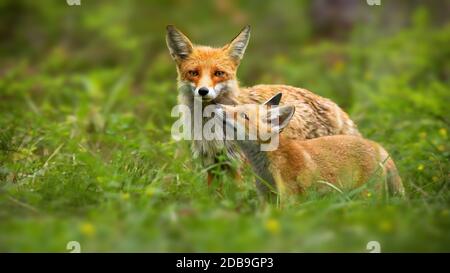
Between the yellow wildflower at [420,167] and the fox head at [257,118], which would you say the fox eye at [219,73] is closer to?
the fox head at [257,118]

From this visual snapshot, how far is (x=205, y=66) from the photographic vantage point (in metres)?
8.68

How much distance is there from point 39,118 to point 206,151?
294cm

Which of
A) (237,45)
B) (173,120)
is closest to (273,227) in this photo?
(237,45)

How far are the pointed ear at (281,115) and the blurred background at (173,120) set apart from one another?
0.85m

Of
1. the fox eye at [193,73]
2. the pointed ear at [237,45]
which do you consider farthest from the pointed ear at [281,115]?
the pointed ear at [237,45]

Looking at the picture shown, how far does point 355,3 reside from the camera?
19.3m

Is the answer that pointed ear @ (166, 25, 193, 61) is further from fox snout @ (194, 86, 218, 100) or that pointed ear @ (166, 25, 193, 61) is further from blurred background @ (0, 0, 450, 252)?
blurred background @ (0, 0, 450, 252)

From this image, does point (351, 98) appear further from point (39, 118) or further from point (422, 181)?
point (39, 118)

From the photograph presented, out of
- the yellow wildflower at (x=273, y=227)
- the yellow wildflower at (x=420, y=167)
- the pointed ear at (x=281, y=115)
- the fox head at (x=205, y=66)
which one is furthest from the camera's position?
the yellow wildflower at (x=420, y=167)

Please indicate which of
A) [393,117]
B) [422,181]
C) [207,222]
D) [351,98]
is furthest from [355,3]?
[207,222]

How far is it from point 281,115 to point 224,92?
1.05m

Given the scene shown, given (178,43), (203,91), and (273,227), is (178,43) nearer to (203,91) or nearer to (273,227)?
(203,91)

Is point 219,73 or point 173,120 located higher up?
point 173,120

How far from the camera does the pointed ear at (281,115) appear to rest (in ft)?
26.0
